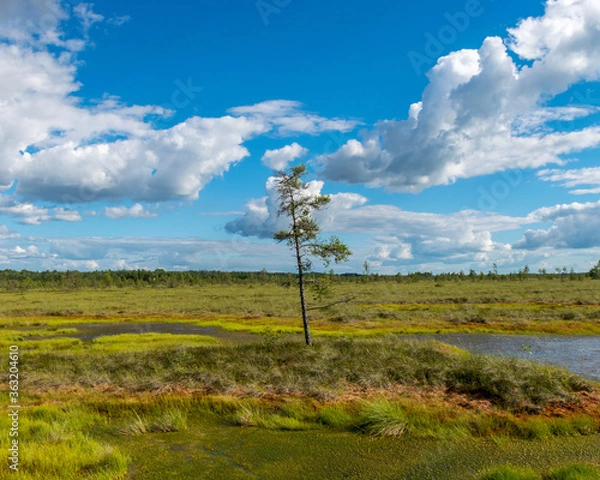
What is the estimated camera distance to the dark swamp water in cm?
2234

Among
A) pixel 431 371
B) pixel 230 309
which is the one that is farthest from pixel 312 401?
pixel 230 309

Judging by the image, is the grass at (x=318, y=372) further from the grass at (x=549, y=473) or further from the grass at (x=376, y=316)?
the grass at (x=376, y=316)

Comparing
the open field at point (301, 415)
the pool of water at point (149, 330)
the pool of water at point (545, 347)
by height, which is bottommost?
the pool of water at point (545, 347)

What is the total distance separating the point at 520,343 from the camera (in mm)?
29375

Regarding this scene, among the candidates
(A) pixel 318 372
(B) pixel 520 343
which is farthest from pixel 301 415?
(B) pixel 520 343

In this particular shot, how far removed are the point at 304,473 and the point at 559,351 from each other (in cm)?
2337

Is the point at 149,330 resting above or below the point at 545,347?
above

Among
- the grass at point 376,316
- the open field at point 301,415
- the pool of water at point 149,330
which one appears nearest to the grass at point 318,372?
the open field at point 301,415

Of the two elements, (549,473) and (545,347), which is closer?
(549,473)

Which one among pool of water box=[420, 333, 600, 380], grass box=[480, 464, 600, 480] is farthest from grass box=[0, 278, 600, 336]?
grass box=[480, 464, 600, 480]

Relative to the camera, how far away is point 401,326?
38938 mm

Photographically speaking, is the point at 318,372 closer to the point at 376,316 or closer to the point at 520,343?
the point at 520,343

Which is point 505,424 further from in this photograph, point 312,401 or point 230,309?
point 230,309

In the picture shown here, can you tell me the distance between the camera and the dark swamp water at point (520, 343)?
2234 centimetres
